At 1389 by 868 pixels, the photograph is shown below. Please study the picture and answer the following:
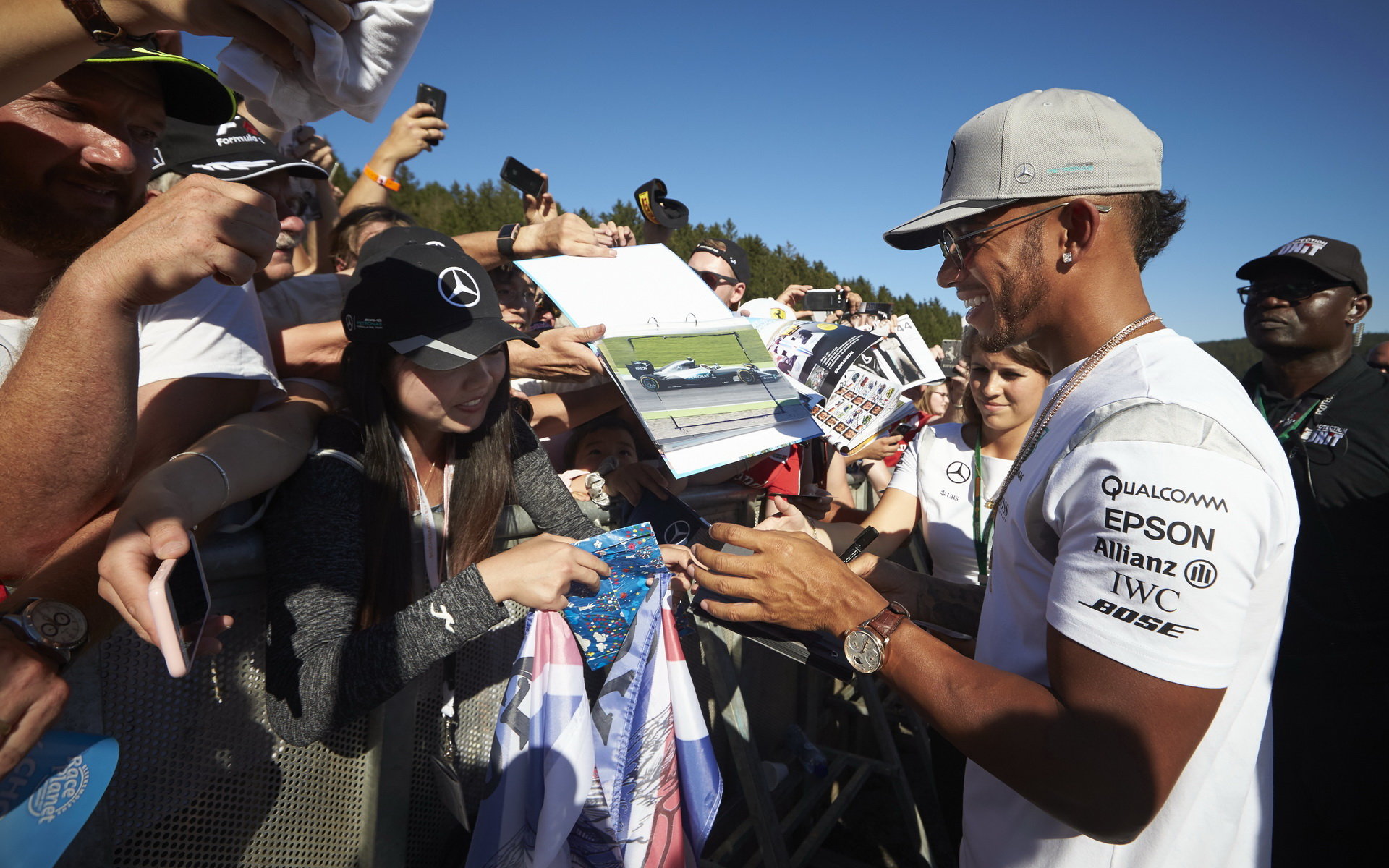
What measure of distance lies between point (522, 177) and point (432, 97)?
821 mm

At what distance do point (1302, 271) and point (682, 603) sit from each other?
4.21m

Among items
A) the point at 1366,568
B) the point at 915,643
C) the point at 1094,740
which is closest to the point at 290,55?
the point at 915,643

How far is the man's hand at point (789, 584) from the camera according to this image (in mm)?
1593

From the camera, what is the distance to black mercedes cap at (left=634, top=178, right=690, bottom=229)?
158 inches

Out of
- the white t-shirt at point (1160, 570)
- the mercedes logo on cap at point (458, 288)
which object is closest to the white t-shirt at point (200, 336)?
the mercedes logo on cap at point (458, 288)

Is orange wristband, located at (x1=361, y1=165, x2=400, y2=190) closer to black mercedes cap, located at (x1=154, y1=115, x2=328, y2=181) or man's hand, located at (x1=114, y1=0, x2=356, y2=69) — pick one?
black mercedes cap, located at (x1=154, y1=115, x2=328, y2=181)

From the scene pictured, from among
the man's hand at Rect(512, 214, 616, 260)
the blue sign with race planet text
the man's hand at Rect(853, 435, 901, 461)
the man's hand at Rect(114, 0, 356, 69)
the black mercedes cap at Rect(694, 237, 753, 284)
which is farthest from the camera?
the black mercedes cap at Rect(694, 237, 753, 284)

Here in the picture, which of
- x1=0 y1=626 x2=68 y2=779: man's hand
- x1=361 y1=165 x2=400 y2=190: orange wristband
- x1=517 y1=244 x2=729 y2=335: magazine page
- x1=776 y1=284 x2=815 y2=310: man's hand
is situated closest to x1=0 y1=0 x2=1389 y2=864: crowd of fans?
x1=0 y1=626 x2=68 y2=779: man's hand

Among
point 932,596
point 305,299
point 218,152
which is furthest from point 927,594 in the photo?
point 305,299

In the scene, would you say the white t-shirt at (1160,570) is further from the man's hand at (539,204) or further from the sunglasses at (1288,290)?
the sunglasses at (1288,290)

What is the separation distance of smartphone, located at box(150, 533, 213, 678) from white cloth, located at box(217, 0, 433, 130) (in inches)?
30.3

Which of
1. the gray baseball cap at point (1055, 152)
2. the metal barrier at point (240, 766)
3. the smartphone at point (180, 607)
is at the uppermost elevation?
the gray baseball cap at point (1055, 152)

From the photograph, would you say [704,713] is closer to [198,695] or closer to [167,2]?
[198,695]

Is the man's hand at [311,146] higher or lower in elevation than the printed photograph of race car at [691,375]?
higher
